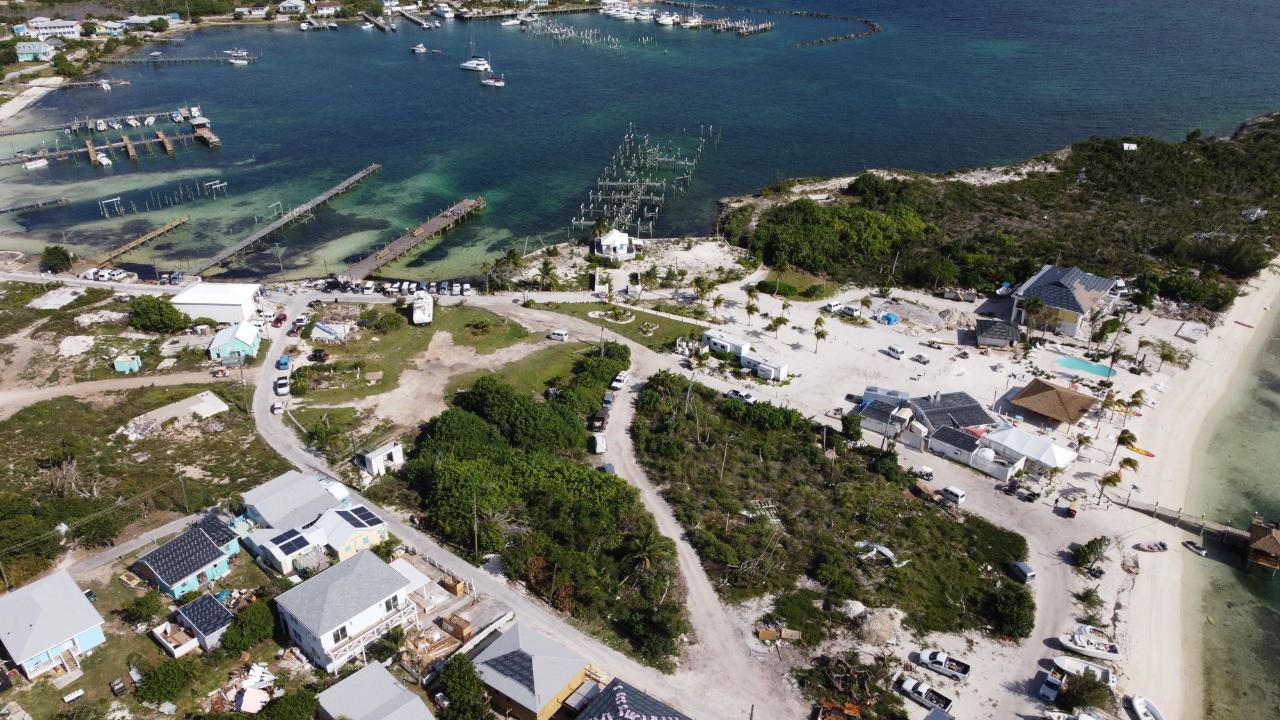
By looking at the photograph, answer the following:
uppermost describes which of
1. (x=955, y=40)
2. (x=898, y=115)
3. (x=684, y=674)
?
(x=955, y=40)

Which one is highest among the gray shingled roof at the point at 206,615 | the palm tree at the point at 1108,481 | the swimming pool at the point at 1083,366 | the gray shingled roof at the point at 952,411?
the swimming pool at the point at 1083,366


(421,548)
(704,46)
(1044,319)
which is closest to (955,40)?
(704,46)

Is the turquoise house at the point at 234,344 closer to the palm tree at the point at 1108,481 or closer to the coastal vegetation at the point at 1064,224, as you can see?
the coastal vegetation at the point at 1064,224

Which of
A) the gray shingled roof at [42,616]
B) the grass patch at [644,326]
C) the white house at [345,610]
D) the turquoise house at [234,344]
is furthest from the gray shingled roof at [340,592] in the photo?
the grass patch at [644,326]

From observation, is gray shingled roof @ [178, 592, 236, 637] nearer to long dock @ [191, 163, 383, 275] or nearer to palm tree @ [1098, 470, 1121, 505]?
long dock @ [191, 163, 383, 275]

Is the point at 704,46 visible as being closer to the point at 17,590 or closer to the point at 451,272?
the point at 451,272

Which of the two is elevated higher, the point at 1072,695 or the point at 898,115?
the point at 898,115

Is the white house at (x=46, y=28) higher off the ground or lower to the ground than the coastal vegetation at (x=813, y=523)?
higher
